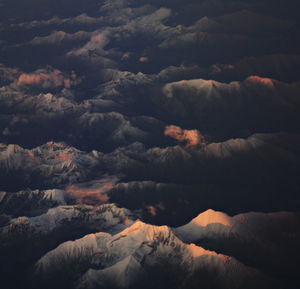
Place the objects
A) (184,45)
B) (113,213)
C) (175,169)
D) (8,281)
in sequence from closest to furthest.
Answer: (8,281) < (113,213) < (175,169) < (184,45)

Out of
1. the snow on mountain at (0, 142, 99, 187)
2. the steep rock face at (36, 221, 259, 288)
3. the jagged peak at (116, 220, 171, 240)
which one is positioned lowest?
the snow on mountain at (0, 142, 99, 187)

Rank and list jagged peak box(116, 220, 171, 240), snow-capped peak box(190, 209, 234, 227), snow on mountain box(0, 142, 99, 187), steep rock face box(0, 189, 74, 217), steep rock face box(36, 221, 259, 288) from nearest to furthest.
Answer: steep rock face box(36, 221, 259, 288) < jagged peak box(116, 220, 171, 240) < snow-capped peak box(190, 209, 234, 227) < steep rock face box(0, 189, 74, 217) < snow on mountain box(0, 142, 99, 187)

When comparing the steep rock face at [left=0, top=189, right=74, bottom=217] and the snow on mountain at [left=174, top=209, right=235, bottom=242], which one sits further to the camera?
the steep rock face at [left=0, top=189, right=74, bottom=217]

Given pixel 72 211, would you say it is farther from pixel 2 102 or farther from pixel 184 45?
pixel 184 45

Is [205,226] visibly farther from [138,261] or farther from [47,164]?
[47,164]

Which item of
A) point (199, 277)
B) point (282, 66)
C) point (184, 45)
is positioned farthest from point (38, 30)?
point (199, 277)

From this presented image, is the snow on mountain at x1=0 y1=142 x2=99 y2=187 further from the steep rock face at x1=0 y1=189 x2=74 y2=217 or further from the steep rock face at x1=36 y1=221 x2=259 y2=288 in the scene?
the steep rock face at x1=36 y1=221 x2=259 y2=288

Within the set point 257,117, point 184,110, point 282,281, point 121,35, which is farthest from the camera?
point 121,35

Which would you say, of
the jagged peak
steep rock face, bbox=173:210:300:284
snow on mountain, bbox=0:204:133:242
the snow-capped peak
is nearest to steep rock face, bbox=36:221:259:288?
the jagged peak

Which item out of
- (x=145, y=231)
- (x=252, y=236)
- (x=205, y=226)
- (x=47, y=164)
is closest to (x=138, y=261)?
(x=145, y=231)
